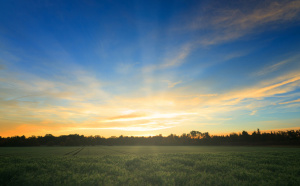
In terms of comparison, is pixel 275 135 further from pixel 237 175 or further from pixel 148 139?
pixel 237 175

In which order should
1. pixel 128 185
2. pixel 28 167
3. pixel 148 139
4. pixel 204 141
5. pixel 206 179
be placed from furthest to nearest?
pixel 148 139 → pixel 204 141 → pixel 28 167 → pixel 206 179 → pixel 128 185

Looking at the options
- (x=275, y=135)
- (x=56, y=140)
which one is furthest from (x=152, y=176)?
(x=56, y=140)

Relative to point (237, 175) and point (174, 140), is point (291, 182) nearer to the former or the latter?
point (237, 175)

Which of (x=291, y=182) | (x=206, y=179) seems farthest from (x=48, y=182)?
(x=291, y=182)

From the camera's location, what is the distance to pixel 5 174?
34.4 feet

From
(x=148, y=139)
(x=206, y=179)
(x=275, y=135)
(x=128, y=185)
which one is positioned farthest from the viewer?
(x=148, y=139)

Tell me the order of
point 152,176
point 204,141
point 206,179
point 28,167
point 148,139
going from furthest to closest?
point 148,139 → point 204,141 → point 28,167 → point 152,176 → point 206,179

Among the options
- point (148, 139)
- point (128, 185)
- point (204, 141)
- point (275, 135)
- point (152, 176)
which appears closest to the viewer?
point (128, 185)

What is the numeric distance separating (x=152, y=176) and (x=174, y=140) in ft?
479

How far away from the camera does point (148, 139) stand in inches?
5694

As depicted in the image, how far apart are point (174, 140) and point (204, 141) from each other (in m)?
28.2

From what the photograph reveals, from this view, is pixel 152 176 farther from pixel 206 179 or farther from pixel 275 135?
pixel 275 135

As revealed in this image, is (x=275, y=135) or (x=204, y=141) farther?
(x=204, y=141)

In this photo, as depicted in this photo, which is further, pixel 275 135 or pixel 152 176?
pixel 275 135
